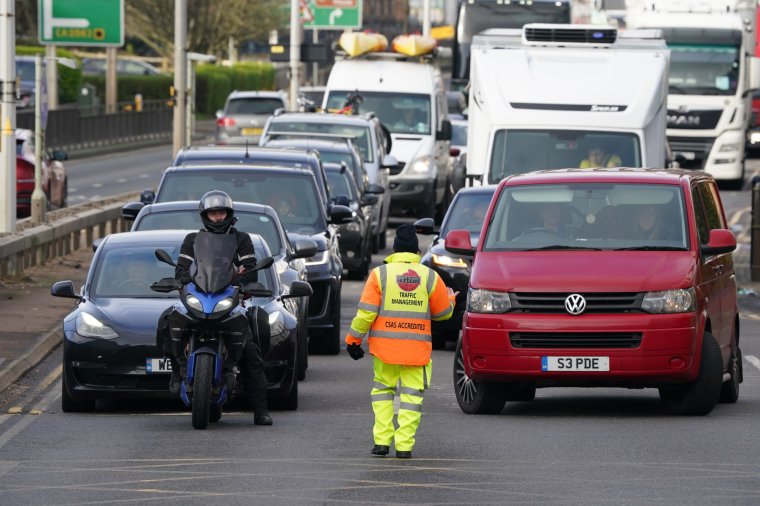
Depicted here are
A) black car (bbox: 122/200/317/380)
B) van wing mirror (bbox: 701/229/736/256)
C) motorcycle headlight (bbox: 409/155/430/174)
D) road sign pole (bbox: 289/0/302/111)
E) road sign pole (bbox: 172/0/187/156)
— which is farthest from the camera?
road sign pole (bbox: 289/0/302/111)

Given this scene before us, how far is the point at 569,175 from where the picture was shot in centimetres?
1466

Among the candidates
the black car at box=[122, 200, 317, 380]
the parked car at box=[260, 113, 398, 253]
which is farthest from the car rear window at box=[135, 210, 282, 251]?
the parked car at box=[260, 113, 398, 253]

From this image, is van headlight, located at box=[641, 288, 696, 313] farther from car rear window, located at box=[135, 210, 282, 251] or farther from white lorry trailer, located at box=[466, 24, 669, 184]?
white lorry trailer, located at box=[466, 24, 669, 184]

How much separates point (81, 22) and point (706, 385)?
27.3m

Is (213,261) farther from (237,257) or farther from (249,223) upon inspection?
(249,223)

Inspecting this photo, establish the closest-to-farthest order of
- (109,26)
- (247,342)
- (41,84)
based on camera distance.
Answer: (247,342)
(41,84)
(109,26)

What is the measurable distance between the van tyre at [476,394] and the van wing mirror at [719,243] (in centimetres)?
171

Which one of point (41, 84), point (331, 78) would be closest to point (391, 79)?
point (331, 78)

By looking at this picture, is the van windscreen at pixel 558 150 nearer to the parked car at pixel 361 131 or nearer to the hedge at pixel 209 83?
the parked car at pixel 361 131

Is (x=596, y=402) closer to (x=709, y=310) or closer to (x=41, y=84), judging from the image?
(x=709, y=310)

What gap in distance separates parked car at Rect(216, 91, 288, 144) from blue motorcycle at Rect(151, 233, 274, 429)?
39.4m

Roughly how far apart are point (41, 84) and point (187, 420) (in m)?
16.0

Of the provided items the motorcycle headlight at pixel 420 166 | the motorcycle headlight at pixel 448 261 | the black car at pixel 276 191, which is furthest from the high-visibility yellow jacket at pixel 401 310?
the motorcycle headlight at pixel 420 166

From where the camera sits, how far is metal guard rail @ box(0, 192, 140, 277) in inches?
928
